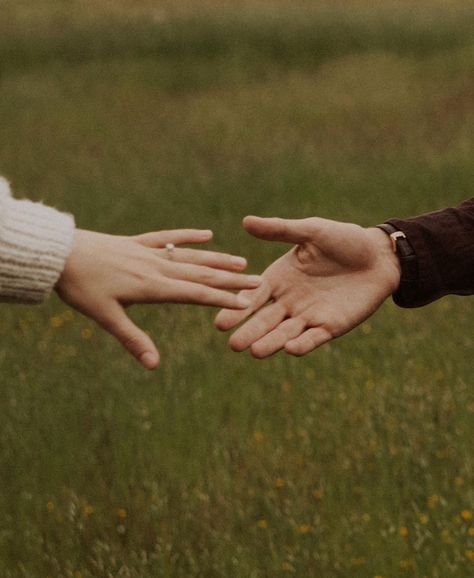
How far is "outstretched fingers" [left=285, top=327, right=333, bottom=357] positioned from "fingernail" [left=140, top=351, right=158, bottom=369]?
1.86 ft

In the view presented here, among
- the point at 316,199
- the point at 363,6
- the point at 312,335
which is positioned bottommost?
the point at 363,6

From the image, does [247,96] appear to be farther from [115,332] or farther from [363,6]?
[115,332]

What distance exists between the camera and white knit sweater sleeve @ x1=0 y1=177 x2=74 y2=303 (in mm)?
2779

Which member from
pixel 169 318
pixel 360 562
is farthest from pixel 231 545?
pixel 169 318

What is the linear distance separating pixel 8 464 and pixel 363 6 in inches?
564

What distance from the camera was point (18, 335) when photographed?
19.9 feet

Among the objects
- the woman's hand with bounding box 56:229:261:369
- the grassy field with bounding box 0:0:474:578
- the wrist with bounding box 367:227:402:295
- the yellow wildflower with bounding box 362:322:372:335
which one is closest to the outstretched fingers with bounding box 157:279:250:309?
the woman's hand with bounding box 56:229:261:369

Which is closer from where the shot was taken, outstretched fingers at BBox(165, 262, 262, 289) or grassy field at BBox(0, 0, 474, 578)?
outstretched fingers at BBox(165, 262, 262, 289)

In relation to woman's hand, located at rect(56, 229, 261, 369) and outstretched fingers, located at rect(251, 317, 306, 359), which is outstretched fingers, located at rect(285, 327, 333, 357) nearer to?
outstretched fingers, located at rect(251, 317, 306, 359)

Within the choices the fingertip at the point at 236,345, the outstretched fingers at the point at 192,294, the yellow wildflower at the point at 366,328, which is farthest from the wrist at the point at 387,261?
the yellow wildflower at the point at 366,328

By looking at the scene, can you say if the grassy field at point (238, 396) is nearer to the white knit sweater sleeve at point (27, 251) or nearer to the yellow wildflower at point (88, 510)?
the yellow wildflower at point (88, 510)

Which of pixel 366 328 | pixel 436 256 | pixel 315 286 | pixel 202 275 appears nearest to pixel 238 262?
pixel 202 275

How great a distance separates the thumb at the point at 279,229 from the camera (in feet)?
10.3

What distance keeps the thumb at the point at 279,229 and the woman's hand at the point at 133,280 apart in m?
0.27
